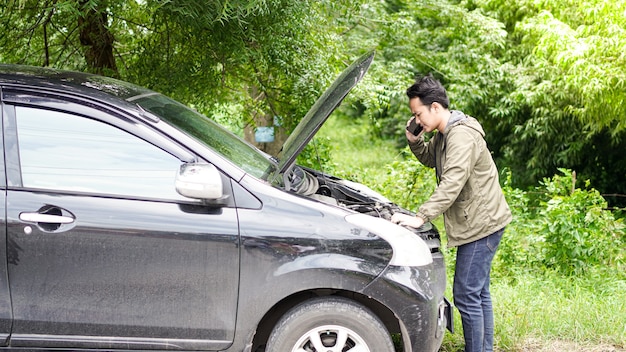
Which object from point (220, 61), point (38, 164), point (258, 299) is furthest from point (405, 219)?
point (220, 61)

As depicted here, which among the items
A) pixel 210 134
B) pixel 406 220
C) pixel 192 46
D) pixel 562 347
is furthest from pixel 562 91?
pixel 210 134

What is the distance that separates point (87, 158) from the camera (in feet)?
11.8

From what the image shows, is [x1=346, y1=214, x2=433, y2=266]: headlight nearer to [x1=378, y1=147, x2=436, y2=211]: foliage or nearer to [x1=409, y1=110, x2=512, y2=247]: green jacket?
[x1=409, y1=110, x2=512, y2=247]: green jacket

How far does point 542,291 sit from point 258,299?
3260 millimetres

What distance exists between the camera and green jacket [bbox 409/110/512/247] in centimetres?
406

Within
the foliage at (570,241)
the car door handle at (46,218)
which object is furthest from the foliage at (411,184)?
the car door handle at (46,218)

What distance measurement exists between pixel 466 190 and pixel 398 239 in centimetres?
71

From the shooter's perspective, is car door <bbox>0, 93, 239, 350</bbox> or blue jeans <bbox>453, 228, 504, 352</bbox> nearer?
car door <bbox>0, 93, 239, 350</bbox>

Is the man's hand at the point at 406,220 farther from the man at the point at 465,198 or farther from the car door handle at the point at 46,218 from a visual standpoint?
the car door handle at the point at 46,218

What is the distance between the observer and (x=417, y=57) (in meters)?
13.1

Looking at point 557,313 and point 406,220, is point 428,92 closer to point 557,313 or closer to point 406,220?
point 406,220

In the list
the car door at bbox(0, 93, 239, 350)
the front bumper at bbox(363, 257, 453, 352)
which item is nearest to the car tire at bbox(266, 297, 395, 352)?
the front bumper at bbox(363, 257, 453, 352)

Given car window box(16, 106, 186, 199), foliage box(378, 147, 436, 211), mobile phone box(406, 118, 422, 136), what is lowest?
car window box(16, 106, 186, 199)

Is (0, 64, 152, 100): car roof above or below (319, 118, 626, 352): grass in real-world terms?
above
